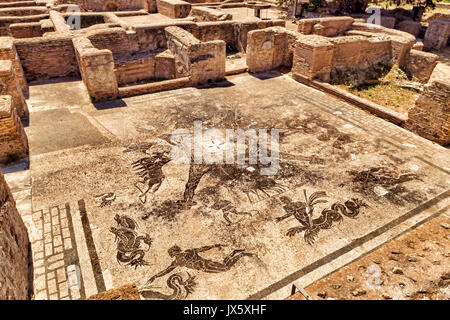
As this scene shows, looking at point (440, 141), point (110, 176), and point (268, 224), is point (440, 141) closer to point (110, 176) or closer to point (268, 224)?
point (268, 224)

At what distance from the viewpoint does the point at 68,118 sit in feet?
24.5

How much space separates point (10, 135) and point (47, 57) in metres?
4.55

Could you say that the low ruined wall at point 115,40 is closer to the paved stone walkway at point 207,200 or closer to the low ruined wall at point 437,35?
the paved stone walkway at point 207,200

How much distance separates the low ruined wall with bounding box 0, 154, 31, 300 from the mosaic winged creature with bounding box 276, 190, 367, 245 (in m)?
3.48

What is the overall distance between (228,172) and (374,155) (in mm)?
3207

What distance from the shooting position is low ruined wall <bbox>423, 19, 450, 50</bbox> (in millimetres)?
15969

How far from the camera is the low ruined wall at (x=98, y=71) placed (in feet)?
25.4

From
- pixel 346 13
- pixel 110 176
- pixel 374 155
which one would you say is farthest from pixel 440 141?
pixel 346 13

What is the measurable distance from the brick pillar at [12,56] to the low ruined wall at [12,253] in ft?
18.5

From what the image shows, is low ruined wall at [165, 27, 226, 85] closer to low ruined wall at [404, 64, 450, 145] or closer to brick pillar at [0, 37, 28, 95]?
brick pillar at [0, 37, 28, 95]

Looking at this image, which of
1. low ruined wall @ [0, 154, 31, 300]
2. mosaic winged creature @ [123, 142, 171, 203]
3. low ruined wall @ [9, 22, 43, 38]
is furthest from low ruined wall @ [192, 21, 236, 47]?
low ruined wall @ [0, 154, 31, 300]

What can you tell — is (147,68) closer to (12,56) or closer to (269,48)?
(12,56)

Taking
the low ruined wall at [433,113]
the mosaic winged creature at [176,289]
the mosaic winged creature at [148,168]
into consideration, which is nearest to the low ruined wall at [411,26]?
the low ruined wall at [433,113]

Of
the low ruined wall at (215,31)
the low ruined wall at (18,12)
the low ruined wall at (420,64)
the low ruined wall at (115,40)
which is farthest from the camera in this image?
the low ruined wall at (18,12)
